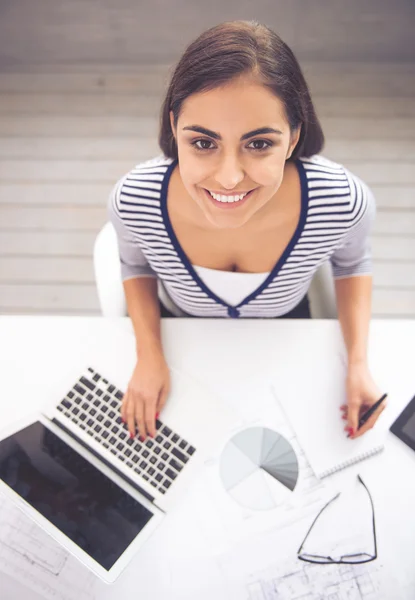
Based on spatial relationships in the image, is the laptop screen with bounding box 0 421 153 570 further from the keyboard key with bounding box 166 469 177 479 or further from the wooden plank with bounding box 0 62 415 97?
the wooden plank with bounding box 0 62 415 97

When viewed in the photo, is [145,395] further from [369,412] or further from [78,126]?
[78,126]

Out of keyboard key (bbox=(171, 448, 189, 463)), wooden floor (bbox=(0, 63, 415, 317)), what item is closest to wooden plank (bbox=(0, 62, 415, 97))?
wooden floor (bbox=(0, 63, 415, 317))

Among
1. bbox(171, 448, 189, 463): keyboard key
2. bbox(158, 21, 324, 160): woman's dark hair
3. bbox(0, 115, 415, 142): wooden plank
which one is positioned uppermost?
bbox(158, 21, 324, 160): woman's dark hair

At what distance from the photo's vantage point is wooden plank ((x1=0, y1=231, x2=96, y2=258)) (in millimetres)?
2004

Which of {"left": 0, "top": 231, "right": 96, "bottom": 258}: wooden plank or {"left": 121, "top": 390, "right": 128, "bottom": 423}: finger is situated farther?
{"left": 0, "top": 231, "right": 96, "bottom": 258}: wooden plank

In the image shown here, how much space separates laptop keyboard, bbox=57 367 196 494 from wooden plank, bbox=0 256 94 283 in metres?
1.06

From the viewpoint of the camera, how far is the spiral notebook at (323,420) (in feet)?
3.01

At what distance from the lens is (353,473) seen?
91cm

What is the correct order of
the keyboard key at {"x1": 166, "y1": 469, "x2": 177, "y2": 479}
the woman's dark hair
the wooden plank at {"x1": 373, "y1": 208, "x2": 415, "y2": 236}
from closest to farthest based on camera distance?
the woman's dark hair → the keyboard key at {"x1": 166, "y1": 469, "x2": 177, "y2": 479} → the wooden plank at {"x1": 373, "y1": 208, "x2": 415, "y2": 236}

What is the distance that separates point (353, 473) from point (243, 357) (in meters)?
0.30

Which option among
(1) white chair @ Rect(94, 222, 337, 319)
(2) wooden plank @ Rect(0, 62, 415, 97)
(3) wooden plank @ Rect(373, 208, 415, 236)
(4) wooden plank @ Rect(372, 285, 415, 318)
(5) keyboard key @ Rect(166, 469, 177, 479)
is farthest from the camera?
(2) wooden plank @ Rect(0, 62, 415, 97)

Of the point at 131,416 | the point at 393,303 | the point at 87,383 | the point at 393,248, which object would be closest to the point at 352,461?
the point at 131,416

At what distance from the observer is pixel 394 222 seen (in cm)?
201

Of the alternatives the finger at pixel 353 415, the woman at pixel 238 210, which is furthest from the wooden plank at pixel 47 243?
the finger at pixel 353 415
